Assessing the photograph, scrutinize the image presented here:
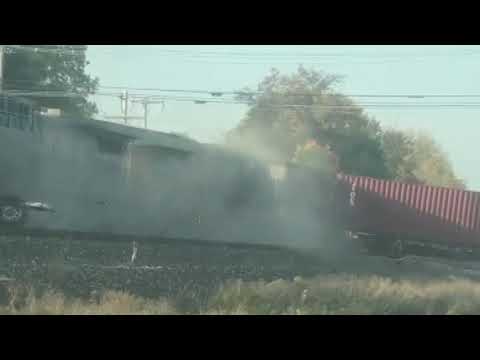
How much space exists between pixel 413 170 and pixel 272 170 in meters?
43.1

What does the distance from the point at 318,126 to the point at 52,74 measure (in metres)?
23.9

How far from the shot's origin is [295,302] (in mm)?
11891

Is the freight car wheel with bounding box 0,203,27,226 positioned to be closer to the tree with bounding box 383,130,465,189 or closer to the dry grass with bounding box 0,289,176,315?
the dry grass with bounding box 0,289,176,315

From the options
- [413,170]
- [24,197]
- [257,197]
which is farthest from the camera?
[413,170]

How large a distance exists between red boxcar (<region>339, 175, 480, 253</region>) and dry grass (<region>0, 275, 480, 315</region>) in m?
12.0

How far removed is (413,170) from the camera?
6606 centimetres

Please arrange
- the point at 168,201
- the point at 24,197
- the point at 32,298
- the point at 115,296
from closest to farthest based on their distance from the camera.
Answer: the point at 32,298
the point at 115,296
the point at 24,197
the point at 168,201

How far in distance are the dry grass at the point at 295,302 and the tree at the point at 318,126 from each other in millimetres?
38123

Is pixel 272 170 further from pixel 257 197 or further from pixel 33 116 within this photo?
pixel 33 116

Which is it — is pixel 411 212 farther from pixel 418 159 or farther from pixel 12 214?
pixel 418 159

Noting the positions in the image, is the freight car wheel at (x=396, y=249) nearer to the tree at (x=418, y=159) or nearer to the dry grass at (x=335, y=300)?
the dry grass at (x=335, y=300)

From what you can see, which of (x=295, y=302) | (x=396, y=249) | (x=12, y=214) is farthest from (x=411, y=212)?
(x=295, y=302)

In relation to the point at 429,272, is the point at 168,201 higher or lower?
higher

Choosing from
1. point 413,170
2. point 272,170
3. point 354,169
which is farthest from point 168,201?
point 413,170
